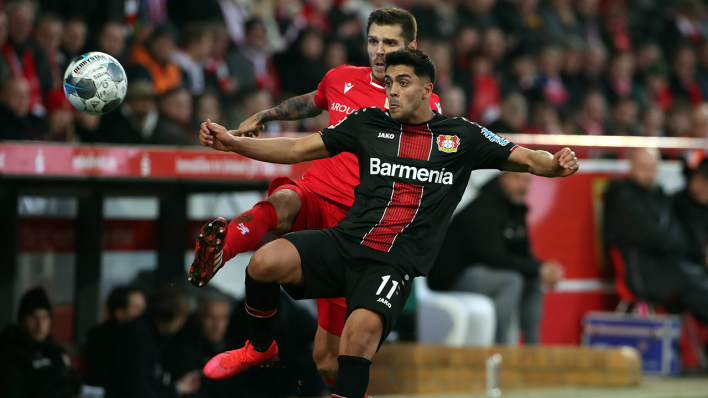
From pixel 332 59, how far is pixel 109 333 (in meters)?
4.50

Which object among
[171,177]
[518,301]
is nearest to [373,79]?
[171,177]

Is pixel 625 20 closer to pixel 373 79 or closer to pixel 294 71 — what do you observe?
pixel 294 71

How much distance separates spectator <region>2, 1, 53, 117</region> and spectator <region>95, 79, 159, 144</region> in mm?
787

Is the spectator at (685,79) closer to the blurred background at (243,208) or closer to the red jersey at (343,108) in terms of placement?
the blurred background at (243,208)

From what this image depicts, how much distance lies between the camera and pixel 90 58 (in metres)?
5.93

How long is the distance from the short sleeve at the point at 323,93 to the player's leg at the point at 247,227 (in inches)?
24.0

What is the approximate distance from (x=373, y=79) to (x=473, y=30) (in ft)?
24.0

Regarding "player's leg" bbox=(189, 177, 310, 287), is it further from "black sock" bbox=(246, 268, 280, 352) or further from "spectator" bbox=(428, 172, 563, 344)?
"spectator" bbox=(428, 172, 563, 344)

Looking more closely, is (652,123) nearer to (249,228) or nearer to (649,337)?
(649,337)

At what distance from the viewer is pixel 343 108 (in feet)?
19.7

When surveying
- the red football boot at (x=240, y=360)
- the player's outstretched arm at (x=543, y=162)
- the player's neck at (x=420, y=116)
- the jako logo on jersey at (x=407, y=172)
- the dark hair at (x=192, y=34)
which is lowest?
the red football boot at (x=240, y=360)

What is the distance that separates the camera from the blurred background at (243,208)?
7.87 meters

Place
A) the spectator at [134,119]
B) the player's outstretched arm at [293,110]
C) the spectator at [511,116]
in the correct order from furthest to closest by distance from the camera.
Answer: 1. the spectator at [511,116]
2. the spectator at [134,119]
3. the player's outstretched arm at [293,110]

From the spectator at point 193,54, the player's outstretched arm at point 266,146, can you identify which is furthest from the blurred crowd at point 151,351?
the player's outstretched arm at point 266,146
